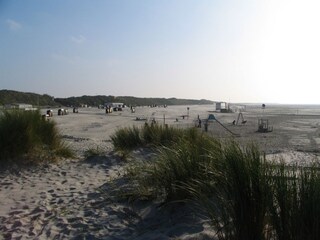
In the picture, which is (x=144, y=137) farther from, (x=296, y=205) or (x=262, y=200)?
(x=296, y=205)

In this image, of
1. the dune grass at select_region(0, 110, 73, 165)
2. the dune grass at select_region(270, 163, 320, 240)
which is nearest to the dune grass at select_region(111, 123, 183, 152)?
the dune grass at select_region(0, 110, 73, 165)

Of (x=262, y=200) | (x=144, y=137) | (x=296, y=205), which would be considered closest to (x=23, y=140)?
(x=144, y=137)

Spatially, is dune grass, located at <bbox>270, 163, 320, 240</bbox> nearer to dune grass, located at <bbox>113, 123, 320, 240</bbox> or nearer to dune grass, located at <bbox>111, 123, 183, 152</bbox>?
dune grass, located at <bbox>113, 123, 320, 240</bbox>

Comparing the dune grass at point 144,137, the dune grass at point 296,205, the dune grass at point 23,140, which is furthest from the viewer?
the dune grass at point 144,137

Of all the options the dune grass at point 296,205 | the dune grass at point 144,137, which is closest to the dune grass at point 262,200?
the dune grass at point 296,205

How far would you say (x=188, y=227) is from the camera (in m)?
4.24

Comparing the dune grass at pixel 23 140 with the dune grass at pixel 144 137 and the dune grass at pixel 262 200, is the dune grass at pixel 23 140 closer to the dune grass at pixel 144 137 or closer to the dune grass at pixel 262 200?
the dune grass at pixel 144 137

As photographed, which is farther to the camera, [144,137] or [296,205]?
[144,137]

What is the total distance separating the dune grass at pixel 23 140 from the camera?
27.3ft

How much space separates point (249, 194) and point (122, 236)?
6.00 ft

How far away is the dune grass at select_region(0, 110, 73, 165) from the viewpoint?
831 cm

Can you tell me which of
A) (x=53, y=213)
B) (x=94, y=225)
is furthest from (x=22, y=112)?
(x=94, y=225)

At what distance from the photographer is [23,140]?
28.0 ft

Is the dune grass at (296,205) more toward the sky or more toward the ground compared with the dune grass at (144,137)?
more toward the sky
